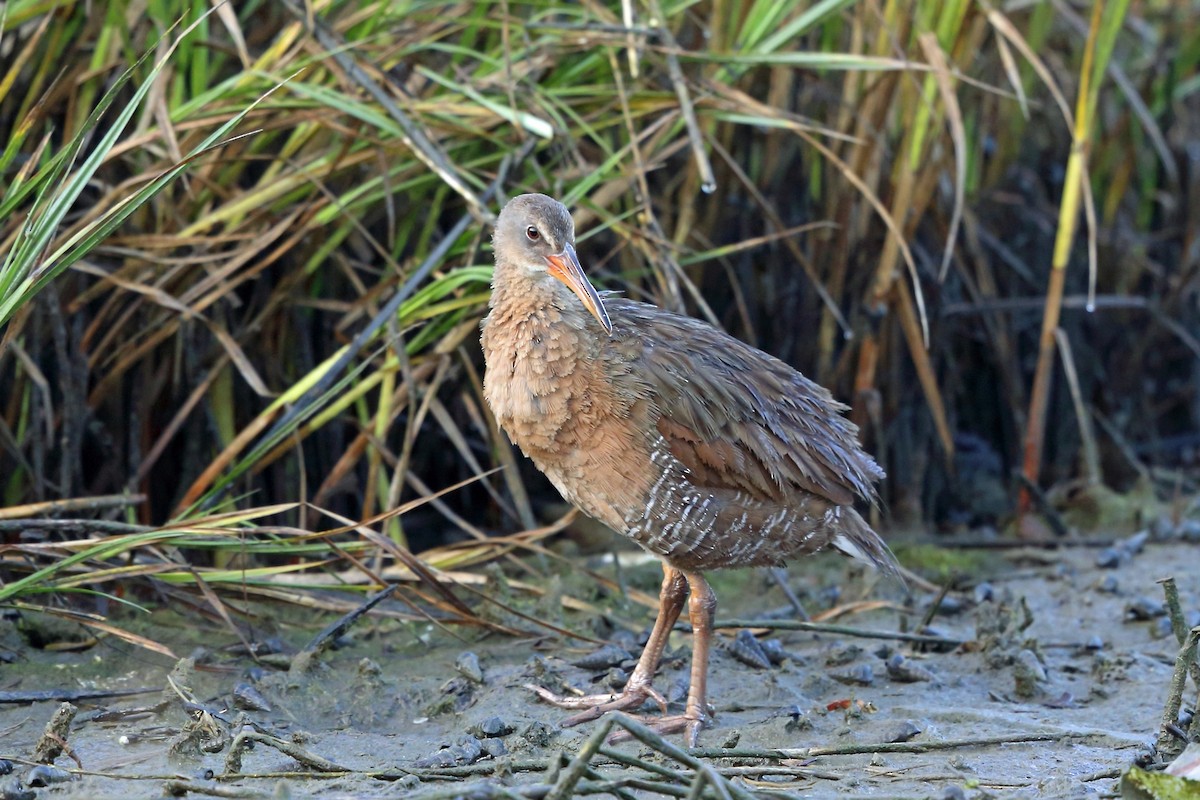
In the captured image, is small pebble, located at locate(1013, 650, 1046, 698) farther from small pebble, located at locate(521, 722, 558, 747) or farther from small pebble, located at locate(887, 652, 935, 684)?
small pebble, located at locate(521, 722, 558, 747)

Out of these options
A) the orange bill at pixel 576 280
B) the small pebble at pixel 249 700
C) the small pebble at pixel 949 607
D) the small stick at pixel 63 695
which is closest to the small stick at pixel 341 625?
the small pebble at pixel 249 700

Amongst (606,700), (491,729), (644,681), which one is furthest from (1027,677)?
(491,729)

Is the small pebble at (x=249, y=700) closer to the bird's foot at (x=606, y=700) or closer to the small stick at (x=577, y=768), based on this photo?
the bird's foot at (x=606, y=700)

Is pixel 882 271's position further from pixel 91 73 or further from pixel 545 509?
pixel 91 73

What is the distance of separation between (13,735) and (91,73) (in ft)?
6.54

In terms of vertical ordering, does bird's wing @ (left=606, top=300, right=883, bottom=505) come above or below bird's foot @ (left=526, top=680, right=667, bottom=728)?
above

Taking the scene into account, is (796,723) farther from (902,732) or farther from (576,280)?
(576,280)

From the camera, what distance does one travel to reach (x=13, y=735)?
11.1 feet

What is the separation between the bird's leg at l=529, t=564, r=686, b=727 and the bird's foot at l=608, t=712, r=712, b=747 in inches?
4.5

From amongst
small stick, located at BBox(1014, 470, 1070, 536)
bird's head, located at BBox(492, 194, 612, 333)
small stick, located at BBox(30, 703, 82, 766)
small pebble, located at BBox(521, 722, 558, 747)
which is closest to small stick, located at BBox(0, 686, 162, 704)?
small stick, located at BBox(30, 703, 82, 766)

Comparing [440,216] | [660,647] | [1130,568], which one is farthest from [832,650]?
[440,216]

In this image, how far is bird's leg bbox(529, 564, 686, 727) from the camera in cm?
375

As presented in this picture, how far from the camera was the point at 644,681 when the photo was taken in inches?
151

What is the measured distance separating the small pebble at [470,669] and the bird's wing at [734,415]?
827mm
